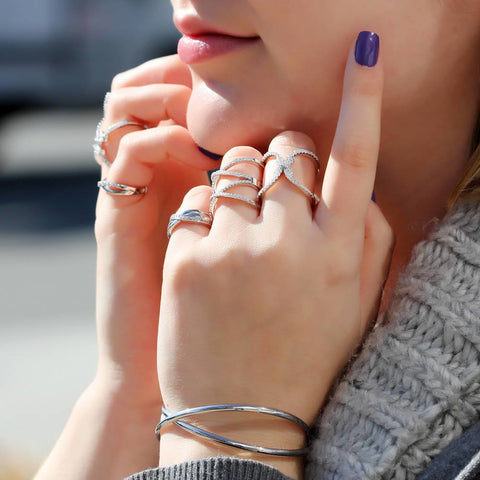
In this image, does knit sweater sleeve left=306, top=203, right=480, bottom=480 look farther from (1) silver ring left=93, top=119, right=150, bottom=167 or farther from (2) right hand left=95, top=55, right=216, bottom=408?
(1) silver ring left=93, top=119, right=150, bottom=167

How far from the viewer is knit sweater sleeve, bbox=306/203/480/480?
1256 millimetres

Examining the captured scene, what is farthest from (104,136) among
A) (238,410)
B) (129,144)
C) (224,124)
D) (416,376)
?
(416,376)

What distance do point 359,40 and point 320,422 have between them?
2.15ft

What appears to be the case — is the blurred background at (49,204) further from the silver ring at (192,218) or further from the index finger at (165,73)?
the silver ring at (192,218)

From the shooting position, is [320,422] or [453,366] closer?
[453,366]

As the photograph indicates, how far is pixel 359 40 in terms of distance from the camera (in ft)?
4.49

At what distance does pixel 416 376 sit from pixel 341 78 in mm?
544

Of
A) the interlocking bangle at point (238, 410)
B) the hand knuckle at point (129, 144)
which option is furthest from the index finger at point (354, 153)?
the hand knuckle at point (129, 144)

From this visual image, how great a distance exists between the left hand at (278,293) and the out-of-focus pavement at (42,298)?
2320 millimetres

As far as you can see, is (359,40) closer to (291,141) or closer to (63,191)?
(291,141)

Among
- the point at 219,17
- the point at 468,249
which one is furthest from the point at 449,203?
the point at 219,17

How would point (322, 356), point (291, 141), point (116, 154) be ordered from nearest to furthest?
point (322, 356) → point (291, 141) → point (116, 154)

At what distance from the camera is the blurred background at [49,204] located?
15.6 ft

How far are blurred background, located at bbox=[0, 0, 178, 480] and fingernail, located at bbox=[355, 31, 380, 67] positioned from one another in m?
2.57
